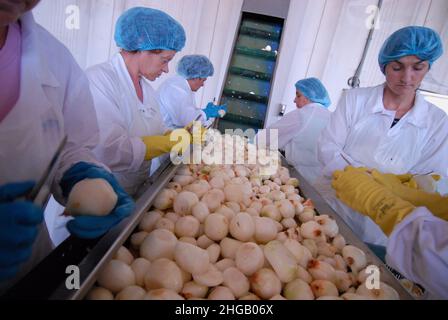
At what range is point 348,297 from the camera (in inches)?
27.3

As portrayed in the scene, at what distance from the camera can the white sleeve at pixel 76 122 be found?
2.93 ft

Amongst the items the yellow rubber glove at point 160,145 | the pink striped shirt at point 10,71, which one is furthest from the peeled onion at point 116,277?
the yellow rubber glove at point 160,145

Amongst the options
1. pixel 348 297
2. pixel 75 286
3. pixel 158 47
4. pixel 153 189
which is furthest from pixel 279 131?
pixel 75 286

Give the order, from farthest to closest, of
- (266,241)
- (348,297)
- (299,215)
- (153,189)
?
(299,215), (153,189), (266,241), (348,297)

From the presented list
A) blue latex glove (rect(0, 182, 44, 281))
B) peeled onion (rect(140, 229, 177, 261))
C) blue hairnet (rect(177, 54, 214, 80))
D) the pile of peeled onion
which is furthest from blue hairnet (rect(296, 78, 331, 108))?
blue latex glove (rect(0, 182, 44, 281))

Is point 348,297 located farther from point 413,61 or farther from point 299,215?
point 413,61

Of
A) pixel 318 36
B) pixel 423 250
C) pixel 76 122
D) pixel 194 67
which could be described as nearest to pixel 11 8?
pixel 76 122

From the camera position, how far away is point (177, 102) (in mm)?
2729

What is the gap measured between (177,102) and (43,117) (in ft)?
6.59

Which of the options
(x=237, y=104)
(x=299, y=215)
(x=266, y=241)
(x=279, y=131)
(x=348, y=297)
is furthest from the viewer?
(x=237, y=104)

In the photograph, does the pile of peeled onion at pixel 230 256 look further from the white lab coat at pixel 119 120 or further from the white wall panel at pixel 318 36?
the white wall panel at pixel 318 36

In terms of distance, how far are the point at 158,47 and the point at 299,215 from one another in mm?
1127

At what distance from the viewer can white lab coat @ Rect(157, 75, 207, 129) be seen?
2.72 m

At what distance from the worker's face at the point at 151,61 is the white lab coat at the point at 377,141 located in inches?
40.9
